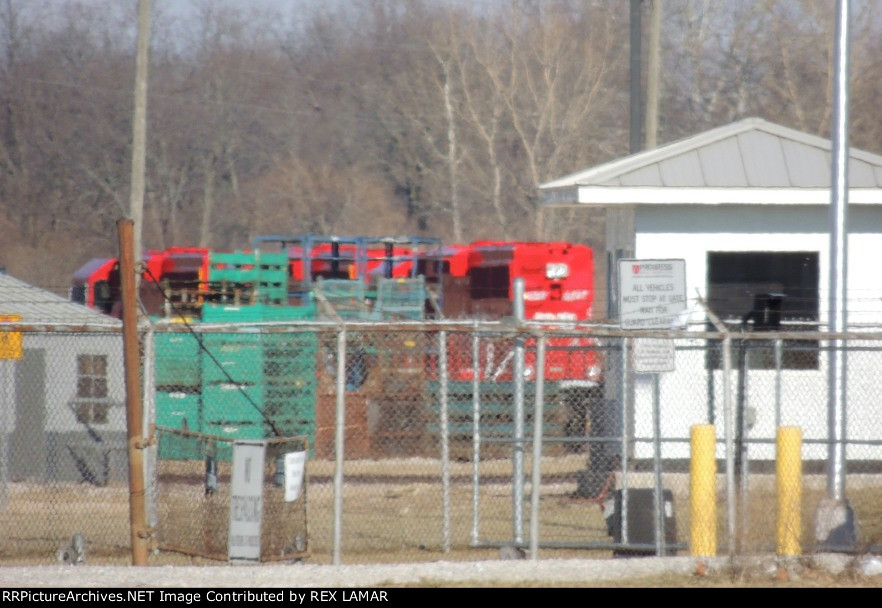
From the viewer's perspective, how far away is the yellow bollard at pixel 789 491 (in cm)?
866

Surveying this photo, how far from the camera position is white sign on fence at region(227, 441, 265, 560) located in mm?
8789

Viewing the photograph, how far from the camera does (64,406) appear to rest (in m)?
13.4

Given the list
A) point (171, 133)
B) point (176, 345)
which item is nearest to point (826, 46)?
point (171, 133)

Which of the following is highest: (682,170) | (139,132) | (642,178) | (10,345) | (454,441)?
(139,132)

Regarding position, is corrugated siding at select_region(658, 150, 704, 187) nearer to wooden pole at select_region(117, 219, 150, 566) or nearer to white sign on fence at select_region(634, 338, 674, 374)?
white sign on fence at select_region(634, 338, 674, 374)

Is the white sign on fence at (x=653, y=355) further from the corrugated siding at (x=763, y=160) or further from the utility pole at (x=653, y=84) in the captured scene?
the utility pole at (x=653, y=84)

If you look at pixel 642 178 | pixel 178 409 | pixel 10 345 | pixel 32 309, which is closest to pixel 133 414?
pixel 10 345

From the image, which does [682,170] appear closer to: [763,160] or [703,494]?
[763,160]

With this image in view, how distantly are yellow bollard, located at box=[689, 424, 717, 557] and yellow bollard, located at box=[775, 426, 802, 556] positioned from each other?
19.2 inches

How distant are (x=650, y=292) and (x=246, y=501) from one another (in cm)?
363

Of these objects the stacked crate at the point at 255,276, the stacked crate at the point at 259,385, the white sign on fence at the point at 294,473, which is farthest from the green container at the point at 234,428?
the white sign on fence at the point at 294,473

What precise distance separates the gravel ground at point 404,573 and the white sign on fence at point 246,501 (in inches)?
13.4

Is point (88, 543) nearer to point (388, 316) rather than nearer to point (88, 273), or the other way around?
point (388, 316)
